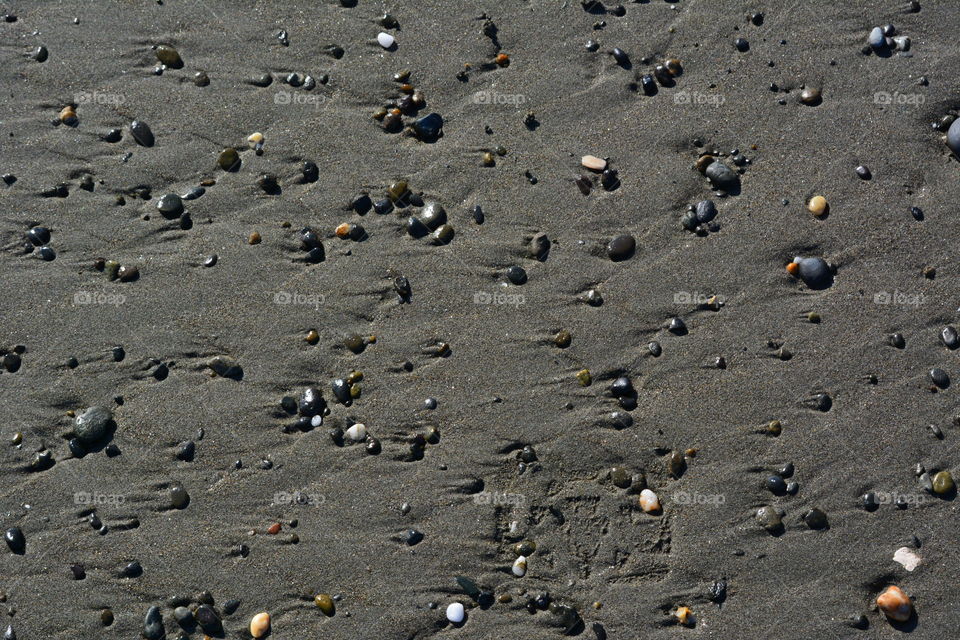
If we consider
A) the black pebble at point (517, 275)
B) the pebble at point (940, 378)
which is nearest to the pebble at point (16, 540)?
the black pebble at point (517, 275)

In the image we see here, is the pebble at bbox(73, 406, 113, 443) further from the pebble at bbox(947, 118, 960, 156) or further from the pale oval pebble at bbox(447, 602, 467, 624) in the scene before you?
the pebble at bbox(947, 118, 960, 156)

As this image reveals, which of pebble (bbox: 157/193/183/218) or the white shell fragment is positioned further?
pebble (bbox: 157/193/183/218)

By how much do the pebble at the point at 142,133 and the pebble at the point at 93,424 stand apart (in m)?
1.78

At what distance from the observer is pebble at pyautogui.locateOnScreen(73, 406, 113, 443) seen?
416 cm

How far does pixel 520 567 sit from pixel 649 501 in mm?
918

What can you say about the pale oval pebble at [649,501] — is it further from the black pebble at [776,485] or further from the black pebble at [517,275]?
the black pebble at [517,275]

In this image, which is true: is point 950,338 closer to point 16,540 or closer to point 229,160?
point 229,160

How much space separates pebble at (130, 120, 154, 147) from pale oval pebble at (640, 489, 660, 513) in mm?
4007

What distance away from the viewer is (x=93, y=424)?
13.6ft

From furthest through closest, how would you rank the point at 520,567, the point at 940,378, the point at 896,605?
the point at 940,378 < the point at 520,567 < the point at 896,605

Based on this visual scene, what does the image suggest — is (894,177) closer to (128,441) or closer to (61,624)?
(128,441)

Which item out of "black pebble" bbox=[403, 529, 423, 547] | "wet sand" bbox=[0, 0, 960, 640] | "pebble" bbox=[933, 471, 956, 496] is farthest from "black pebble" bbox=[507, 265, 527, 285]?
"pebble" bbox=[933, 471, 956, 496]

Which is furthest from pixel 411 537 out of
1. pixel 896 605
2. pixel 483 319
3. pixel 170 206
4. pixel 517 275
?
pixel 896 605

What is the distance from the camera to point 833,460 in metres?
4.19
